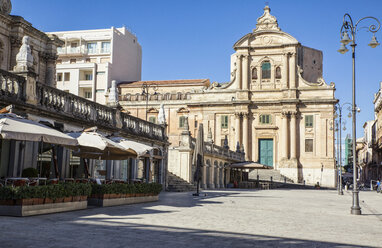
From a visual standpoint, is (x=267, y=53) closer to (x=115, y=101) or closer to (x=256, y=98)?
(x=256, y=98)

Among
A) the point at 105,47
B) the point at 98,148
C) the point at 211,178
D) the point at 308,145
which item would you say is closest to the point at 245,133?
the point at 308,145

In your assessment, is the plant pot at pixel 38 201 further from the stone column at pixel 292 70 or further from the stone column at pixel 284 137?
the stone column at pixel 292 70

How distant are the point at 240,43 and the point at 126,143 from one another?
1848 inches

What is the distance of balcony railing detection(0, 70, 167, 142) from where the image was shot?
13.1 metres

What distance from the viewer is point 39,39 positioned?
30.3 metres

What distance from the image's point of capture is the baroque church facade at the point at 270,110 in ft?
184

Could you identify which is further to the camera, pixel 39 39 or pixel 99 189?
pixel 39 39

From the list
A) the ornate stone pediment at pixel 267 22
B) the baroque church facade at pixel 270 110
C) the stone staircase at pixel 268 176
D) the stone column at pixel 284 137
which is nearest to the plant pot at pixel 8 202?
the stone staircase at pixel 268 176

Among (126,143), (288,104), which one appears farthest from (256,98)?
(126,143)

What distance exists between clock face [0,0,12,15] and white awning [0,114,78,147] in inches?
781

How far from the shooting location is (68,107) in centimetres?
1623

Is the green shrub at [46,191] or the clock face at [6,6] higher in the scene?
the clock face at [6,6]

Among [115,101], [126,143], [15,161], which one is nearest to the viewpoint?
[15,161]

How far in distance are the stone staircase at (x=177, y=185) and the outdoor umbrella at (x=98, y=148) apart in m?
12.2
